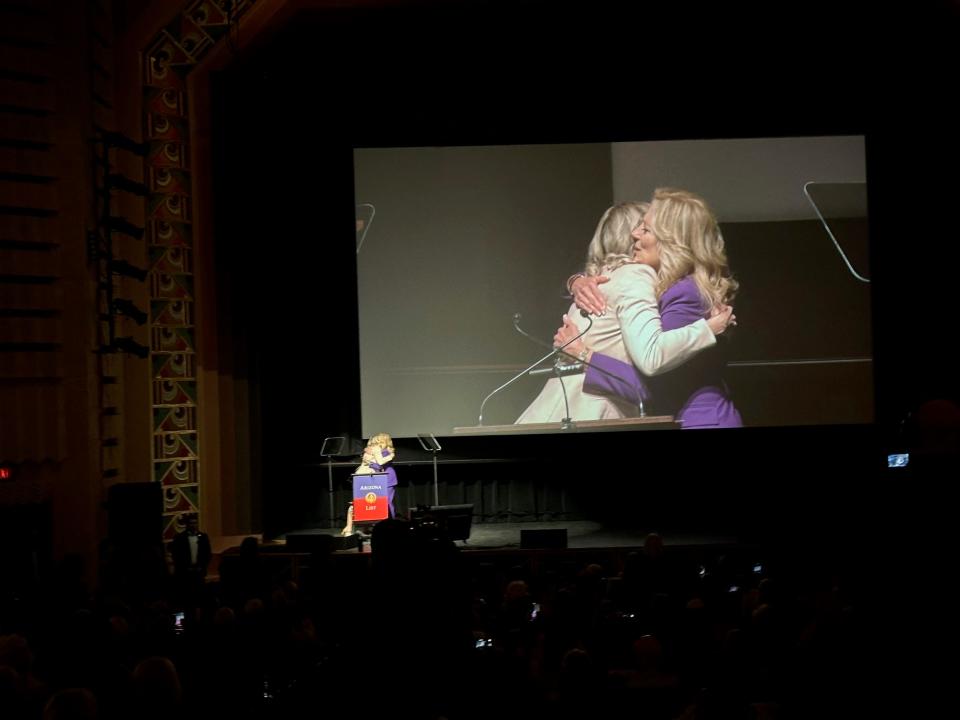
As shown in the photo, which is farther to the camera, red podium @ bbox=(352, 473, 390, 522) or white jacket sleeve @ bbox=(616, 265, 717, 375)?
white jacket sleeve @ bbox=(616, 265, 717, 375)

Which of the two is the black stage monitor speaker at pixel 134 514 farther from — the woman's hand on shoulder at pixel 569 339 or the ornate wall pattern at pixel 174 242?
the woman's hand on shoulder at pixel 569 339

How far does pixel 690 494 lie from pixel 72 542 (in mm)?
7179

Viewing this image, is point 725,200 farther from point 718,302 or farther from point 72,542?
point 72,542

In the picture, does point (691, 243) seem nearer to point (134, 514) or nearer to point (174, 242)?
point (174, 242)

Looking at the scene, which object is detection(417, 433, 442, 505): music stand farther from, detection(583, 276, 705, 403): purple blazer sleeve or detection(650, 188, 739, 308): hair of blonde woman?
detection(650, 188, 739, 308): hair of blonde woman

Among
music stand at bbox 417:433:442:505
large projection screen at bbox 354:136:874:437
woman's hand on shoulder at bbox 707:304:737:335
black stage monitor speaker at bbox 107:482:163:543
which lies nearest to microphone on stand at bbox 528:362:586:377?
large projection screen at bbox 354:136:874:437

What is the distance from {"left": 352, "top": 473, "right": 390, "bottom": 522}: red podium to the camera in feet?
32.7

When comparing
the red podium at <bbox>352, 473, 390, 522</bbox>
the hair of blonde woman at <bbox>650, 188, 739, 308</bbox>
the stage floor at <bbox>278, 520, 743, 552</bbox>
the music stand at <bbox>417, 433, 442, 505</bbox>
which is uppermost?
the hair of blonde woman at <bbox>650, 188, 739, 308</bbox>

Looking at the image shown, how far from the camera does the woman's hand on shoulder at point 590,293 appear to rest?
11.6m

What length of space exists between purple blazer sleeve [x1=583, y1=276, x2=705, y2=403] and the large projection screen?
0.65 meters

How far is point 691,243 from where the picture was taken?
38.3ft

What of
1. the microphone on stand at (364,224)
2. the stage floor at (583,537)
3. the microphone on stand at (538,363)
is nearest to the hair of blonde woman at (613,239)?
the microphone on stand at (538,363)

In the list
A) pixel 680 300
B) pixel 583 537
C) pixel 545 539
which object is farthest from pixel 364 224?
pixel 545 539

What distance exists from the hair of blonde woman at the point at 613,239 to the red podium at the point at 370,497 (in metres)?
3.66
